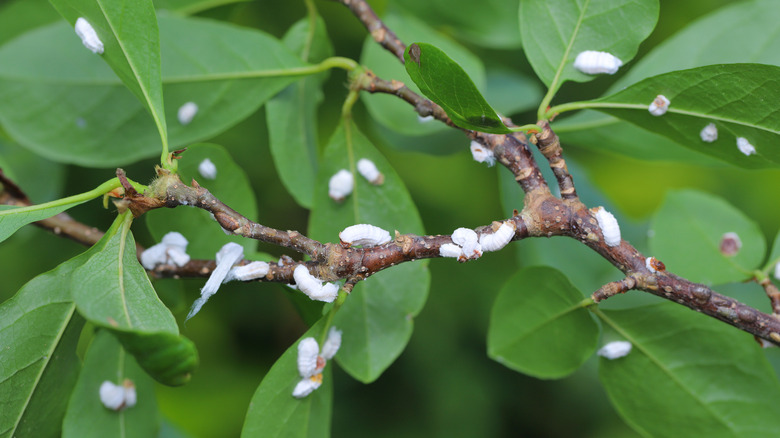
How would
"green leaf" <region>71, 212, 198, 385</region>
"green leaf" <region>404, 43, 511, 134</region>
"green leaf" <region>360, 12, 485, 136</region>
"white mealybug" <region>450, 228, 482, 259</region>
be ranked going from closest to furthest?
1. "green leaf" <region>71, 212, 198, 385</region>
2. "green leaf" <region>404, 43, 511, 134</region>
3. "white mealybug" <region>450, 228, 482, 259</region>
4. "green leaf" <region>360, 12, 485, 136</region>

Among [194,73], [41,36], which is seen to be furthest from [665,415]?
[41,36]

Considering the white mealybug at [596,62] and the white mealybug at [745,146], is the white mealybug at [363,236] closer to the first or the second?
the white mealybug at [596,62]

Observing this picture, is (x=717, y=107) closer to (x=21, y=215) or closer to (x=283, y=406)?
(x=283, y=406)

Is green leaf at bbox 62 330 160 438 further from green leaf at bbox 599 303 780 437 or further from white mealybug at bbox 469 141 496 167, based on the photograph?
green leaf at bbox 599 303 780 437

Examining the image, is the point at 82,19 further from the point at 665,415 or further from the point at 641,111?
the point at 665,415

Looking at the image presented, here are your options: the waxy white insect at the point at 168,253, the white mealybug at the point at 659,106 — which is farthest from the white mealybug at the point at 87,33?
the white mealybug at the point at 659,106

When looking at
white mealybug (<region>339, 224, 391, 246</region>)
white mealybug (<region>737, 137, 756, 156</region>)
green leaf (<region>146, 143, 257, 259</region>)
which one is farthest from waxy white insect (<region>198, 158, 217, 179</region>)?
white mealybug (<region>737, 137, 756, 156</region>)
